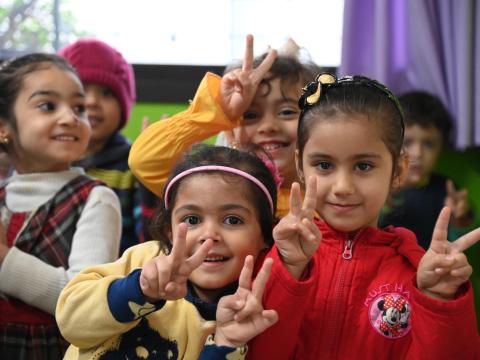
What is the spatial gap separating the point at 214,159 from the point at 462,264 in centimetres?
52

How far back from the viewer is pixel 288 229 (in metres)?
1.01

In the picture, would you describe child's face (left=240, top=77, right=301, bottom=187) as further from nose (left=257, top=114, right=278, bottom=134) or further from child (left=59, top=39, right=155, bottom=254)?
child (left=59, top=39, right=155, bottom=254)

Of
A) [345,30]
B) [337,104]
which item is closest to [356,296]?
[337,104]

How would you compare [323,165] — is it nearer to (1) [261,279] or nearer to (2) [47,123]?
(1) [261,279]

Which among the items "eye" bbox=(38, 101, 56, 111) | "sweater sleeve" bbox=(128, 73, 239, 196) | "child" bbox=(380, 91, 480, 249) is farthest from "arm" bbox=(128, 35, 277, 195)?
"child" bbox=(380, 91, 480, 249)

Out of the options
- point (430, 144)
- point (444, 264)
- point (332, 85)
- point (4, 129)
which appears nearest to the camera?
point (444, 264)

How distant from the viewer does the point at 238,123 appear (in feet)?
5.19

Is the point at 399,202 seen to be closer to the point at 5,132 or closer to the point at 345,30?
the point at 345,30

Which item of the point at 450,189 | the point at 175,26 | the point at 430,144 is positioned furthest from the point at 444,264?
the point at 175,26

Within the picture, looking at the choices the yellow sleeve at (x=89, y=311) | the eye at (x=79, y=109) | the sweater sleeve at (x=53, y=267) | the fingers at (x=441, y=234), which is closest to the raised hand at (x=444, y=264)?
the fingers at (x=441, y=234)

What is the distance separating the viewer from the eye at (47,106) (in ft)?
5.30

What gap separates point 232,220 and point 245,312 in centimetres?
24

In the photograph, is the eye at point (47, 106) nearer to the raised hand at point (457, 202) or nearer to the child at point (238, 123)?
the child at point (238, 123)

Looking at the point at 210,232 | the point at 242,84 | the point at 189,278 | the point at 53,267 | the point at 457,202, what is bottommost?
the point at 457,202
